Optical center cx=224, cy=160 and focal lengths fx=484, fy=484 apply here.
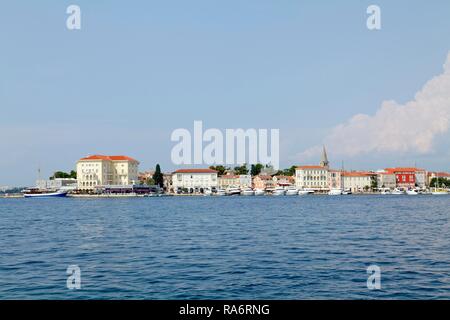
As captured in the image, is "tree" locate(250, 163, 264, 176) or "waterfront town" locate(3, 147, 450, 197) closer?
"waterfront town" locate(3, 147, 450, 197)

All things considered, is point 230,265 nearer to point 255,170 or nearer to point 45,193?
point 45,193

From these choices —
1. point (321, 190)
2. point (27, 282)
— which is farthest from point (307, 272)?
point (321, 190)

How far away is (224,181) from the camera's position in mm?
152375

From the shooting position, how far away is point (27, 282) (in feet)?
38.3

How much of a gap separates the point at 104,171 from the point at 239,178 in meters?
43.2

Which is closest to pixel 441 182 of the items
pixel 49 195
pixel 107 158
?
pixel 107 158

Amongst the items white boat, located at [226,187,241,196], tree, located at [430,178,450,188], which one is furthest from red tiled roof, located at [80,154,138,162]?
tree, located at [430,178,450,188]

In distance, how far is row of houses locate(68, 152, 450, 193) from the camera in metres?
131

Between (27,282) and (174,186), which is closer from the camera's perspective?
(27,282)

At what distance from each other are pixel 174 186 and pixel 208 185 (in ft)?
34.0

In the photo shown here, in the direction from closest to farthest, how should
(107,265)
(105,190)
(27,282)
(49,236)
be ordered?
(27,282), (107,265), (49,236), (105,190)

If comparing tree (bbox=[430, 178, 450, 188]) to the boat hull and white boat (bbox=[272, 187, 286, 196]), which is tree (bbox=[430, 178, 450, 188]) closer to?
white boat (bbox=[272, 187, 286, 196])
